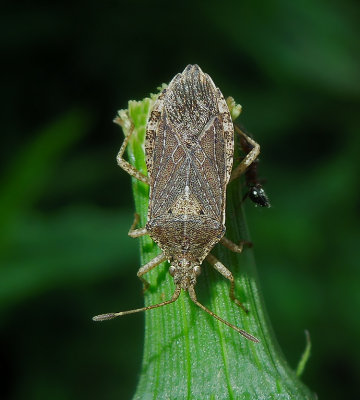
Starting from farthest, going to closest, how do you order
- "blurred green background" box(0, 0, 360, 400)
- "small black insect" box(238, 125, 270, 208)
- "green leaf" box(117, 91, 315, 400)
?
"blurred green background" box(0, 0, 360, 400), "small black insect" box(238, 125, 270, 208), "green leaf" box(117, 91, 315, 400)

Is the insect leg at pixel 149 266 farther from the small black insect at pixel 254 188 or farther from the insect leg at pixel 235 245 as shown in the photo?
the small black insect at pixel 254 188

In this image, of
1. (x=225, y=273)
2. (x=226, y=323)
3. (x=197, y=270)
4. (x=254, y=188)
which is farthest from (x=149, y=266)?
(x=254, y=188)

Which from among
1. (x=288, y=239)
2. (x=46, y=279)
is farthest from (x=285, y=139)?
(x=46, y=279)

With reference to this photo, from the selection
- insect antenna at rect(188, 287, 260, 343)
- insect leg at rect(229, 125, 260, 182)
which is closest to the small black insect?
insect leg at rect(229, 125, 260, 182)

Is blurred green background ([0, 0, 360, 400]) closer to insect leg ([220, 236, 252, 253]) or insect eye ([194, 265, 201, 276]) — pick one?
insect eye ([194, 265, 201, 276])

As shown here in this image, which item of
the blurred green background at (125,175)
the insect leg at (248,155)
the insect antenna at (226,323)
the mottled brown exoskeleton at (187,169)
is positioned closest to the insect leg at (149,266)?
the mottled brown exoskeleton at (187,169)

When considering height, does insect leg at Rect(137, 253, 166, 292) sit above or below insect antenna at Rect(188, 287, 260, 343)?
above

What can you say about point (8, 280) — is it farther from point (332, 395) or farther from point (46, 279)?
point (332, 395)
